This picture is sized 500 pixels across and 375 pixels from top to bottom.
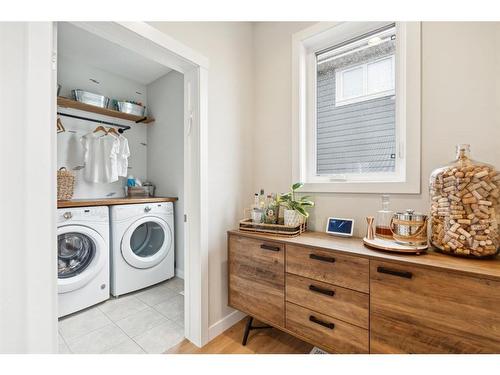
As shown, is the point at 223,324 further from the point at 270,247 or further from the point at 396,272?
the point at 396,272

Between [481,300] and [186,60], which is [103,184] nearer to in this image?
[186,60]

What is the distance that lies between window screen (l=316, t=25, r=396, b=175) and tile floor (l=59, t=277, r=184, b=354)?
172 cm

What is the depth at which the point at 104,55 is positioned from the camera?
2404mm

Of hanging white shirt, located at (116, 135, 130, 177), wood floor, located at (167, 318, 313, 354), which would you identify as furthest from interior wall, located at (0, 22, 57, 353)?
hanging white shirt, located at (116, 135, 130, 177)

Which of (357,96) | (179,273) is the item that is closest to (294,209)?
(357,96)

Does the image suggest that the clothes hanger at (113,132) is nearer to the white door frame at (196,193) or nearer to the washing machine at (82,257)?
the washing machine at (82,257)

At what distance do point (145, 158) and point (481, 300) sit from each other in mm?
3340

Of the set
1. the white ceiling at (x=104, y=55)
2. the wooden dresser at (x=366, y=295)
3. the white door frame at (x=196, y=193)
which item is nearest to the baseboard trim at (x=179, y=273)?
the white door frame at (x=196, y=193)

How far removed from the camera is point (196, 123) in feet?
5.07

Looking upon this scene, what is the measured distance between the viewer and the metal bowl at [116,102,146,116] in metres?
2.66

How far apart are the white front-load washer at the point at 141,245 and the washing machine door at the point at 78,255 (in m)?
0.16

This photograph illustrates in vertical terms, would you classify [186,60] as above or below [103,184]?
above

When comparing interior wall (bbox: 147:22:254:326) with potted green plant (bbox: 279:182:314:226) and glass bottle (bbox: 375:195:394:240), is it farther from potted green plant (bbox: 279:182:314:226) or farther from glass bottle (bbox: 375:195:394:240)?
glass bottle (bbox: 375:195:394:240)
